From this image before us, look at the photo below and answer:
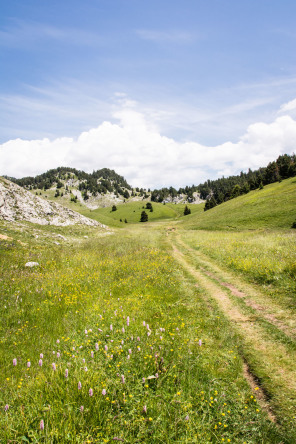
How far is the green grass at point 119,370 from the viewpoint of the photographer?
354 cm

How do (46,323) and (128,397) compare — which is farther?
(46,323)

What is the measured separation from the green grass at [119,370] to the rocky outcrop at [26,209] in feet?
81.4

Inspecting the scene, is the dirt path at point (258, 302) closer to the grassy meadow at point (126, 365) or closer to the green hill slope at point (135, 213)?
the grassy meadow at point (126, 365)

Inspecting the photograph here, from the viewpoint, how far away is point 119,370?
4793 millimetres

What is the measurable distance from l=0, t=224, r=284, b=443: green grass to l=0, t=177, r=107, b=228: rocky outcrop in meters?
24.8

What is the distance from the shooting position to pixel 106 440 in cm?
318

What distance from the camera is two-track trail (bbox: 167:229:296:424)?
15.2 ft

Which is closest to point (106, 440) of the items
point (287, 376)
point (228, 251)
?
point (287, 376)

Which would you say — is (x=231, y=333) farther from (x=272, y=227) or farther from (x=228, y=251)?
(x=272, y=227)

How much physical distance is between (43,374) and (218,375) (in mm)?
4131

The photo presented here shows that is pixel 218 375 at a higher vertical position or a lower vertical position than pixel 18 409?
lower

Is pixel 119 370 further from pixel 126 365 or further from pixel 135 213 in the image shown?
pixel 135 213

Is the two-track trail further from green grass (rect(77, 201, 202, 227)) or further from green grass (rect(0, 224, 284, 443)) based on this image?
green grass (rect(77, 201, 202, 227))

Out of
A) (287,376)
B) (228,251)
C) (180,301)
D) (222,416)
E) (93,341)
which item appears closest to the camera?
(222,416)
